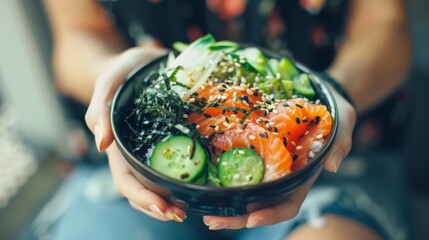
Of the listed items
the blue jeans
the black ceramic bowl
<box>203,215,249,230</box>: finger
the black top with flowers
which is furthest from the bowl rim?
the black top with flowers

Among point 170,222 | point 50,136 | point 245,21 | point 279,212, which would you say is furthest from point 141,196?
point 50,136

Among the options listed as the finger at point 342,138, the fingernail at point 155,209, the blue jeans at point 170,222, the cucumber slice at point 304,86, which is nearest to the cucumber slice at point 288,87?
the cucumber slice at point 304,86

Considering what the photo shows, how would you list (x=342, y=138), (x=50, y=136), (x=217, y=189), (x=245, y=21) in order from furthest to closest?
(x=50, y=136) → (x=245, y=21) → (x=342, y=138) → (x=217, y=189)

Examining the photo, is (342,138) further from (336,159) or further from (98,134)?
(98,134)

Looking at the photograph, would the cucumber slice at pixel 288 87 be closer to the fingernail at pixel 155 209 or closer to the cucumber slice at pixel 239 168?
the cucumber slice at pixel 239 168

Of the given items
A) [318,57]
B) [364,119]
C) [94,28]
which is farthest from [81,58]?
[364,119]

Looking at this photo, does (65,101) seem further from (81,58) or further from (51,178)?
(51,178)

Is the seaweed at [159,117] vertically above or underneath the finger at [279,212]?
above
